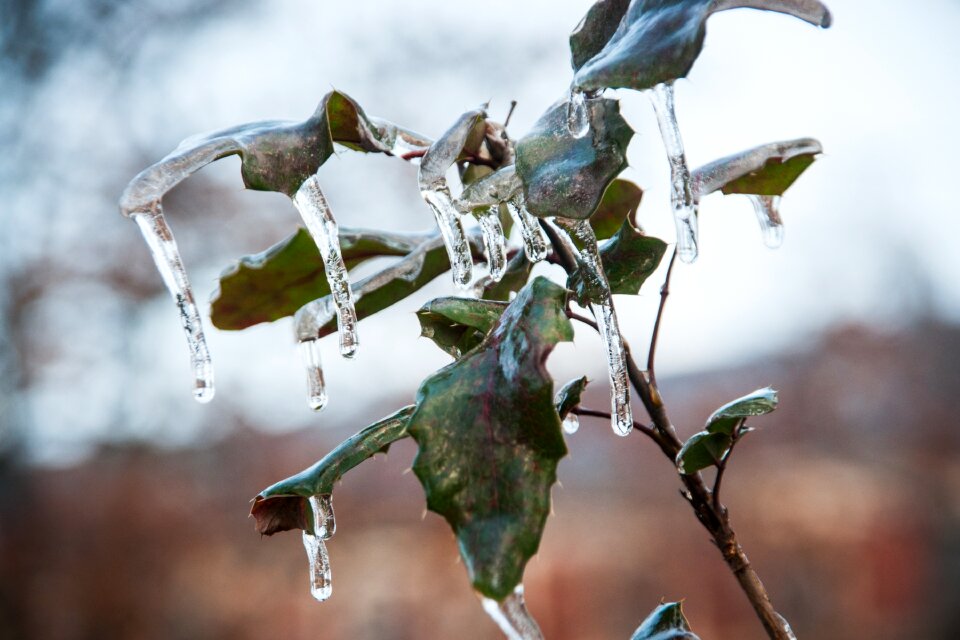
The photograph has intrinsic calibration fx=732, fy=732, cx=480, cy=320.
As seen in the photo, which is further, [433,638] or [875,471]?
[875,471]

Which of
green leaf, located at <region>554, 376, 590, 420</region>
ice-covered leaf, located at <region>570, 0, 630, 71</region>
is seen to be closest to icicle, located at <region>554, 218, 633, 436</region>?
green leaf, located at <region>554, 376, 590, 420</region>

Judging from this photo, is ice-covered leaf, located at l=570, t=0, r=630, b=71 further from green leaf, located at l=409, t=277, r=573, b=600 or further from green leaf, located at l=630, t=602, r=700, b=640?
green leaf, located at l=630, t=602, r=700, b=640

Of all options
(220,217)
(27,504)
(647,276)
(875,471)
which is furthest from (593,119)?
(875,471)

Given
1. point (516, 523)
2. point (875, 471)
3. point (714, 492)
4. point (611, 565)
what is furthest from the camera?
point (875, 471)

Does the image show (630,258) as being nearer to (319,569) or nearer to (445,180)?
(445,180)

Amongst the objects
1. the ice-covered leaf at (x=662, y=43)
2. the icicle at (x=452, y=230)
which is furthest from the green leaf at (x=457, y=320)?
the ice-covered leaf at (x=662, y=43)

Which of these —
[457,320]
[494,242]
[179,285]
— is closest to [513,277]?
[494,242]

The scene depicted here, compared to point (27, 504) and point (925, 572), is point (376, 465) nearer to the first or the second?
point (27, 504)
